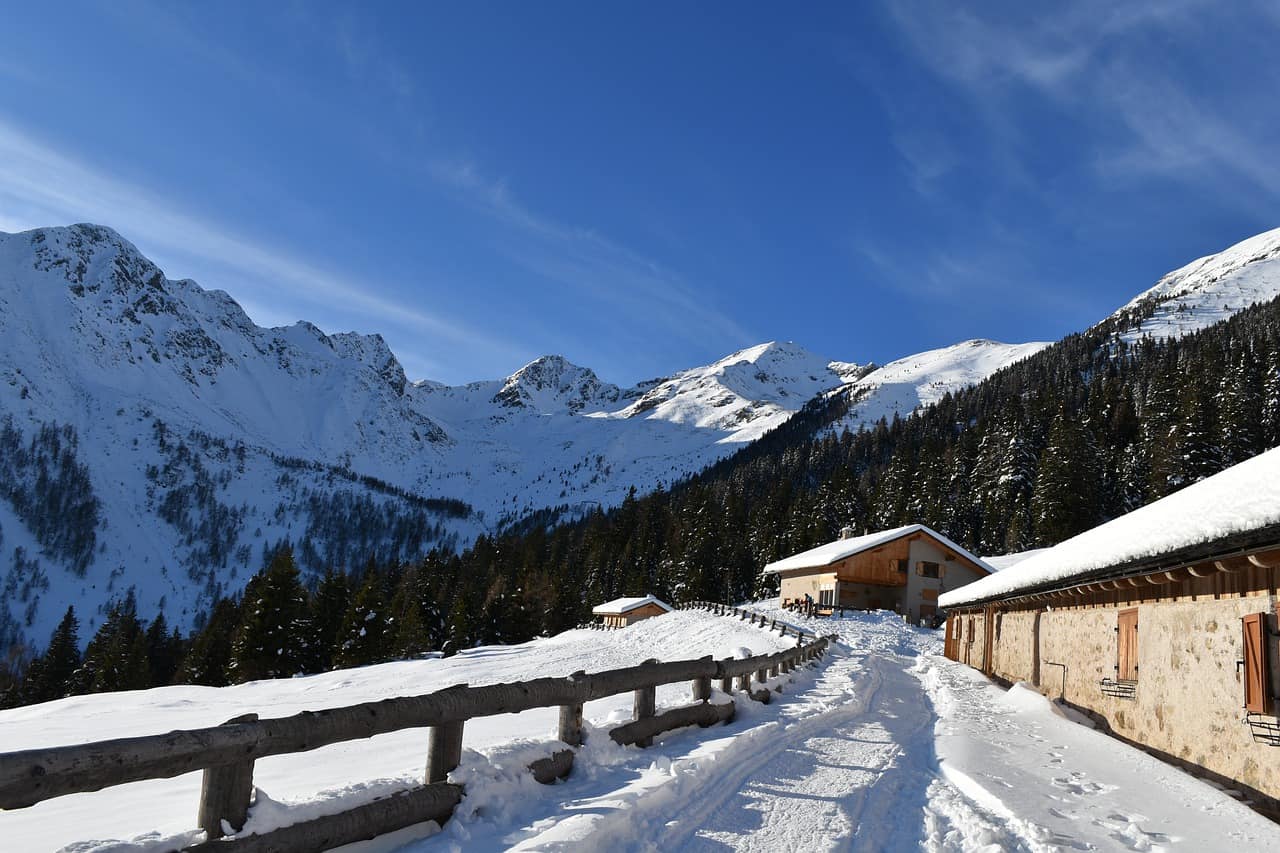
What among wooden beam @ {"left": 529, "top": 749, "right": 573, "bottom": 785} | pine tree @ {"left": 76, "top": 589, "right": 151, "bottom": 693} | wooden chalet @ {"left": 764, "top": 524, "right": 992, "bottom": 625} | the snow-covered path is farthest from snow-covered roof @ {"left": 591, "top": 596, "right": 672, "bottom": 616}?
wooden beam @ {"left": 529, "top": 749, "right": 573, "bottom": 785}

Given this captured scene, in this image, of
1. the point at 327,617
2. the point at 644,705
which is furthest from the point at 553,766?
the point at 327,617

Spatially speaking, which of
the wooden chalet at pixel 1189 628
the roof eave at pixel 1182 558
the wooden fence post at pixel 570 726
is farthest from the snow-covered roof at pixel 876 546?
the wooden fence post at pixel 570 726

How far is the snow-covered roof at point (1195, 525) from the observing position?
26.3 feet

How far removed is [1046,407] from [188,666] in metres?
87.3

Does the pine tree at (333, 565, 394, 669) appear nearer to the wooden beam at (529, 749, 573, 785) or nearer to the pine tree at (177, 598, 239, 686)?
the pine tree at (177, 598, 239, 686)

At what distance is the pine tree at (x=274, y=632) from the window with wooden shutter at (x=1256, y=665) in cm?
4848

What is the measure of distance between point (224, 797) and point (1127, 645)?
1239cm

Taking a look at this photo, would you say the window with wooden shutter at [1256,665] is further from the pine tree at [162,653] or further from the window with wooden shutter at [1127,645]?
the pine tree at [162,653]

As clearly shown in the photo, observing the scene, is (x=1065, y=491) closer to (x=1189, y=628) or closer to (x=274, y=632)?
(x=1189, y=628)

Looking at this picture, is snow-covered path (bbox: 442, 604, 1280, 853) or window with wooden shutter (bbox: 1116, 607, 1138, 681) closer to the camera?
snow-covered path (bbox: 442, 604, 1280, 853)

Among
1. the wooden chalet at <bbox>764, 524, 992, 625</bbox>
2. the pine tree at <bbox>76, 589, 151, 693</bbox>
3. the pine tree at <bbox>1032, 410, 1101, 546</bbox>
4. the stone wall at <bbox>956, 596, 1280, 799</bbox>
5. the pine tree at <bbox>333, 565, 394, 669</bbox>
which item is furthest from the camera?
the pine tree at <bbox>1032, 410, 1101, 546</bbox>

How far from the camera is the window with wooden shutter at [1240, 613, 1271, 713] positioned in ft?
25.9

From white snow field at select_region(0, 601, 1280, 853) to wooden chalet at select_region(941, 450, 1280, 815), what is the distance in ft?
1.93

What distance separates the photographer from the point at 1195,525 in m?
8.92
